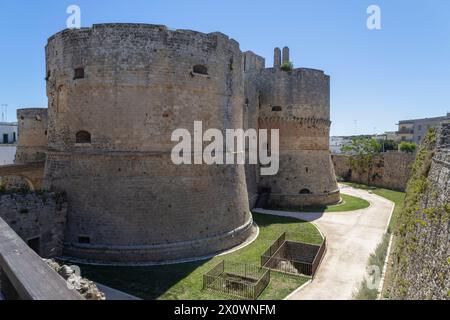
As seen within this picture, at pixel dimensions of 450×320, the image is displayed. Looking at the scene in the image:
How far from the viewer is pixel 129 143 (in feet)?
47.7

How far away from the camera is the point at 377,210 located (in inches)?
999

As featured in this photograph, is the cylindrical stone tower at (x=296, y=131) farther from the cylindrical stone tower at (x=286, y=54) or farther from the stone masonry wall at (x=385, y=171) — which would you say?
the stone masonry wall at (x=385, y=171)

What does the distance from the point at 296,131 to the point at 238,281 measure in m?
17.3

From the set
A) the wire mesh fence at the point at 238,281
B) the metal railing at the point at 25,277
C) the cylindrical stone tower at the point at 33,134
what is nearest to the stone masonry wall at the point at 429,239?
the wire mesh fence at the point at 238,281

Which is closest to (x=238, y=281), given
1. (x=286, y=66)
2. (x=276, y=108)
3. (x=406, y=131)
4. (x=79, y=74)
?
(x=79, y=74)

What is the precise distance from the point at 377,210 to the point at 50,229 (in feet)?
73.5

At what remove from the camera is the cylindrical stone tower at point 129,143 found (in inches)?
562

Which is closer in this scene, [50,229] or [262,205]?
[50,229]

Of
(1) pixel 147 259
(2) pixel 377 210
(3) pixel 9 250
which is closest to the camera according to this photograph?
(3) pixel 9 250

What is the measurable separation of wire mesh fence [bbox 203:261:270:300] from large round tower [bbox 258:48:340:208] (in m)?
13.9

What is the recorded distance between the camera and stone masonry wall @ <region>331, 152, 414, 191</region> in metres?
34.9

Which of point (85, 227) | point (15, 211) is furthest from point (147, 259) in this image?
point (15, 211)

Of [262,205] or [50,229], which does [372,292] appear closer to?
[50,229]

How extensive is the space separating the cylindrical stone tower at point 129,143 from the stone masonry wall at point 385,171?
26874mm
